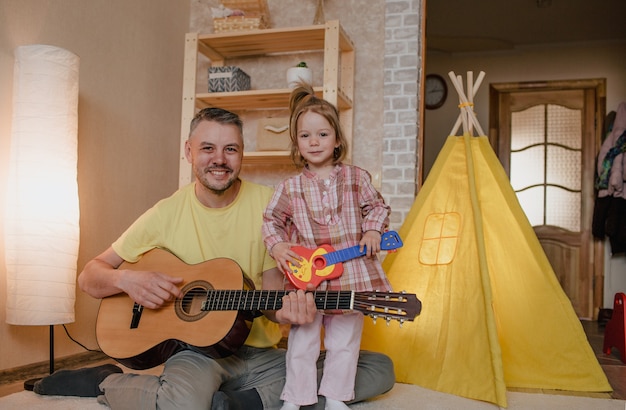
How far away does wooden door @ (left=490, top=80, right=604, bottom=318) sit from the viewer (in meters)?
5.01

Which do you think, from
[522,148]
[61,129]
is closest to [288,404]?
[61,129]

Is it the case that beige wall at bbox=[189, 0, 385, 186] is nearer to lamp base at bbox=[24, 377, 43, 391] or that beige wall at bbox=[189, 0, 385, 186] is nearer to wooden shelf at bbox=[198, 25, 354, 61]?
wooden shelf at bbox=[198, 25, 354, 61]

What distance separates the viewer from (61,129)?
222cm

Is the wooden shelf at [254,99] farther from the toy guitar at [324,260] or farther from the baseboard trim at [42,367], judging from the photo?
the baseboard trim at [42,367]

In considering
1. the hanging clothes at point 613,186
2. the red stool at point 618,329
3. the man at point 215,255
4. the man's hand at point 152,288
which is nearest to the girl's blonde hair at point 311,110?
the man at point 215,255

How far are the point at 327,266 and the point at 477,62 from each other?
4.36m

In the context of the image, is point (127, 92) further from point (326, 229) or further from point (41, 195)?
point (326, 229)

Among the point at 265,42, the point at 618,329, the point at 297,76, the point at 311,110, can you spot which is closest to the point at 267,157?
the point at 297,76

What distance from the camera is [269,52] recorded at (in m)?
3.33

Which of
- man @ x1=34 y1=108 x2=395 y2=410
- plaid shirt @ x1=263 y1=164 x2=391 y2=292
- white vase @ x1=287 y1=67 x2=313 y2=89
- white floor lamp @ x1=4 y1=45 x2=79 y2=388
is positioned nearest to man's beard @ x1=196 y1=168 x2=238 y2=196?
man @ x1=34 y1=108 x2=395 y2=410

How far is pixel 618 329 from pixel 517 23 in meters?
3.05

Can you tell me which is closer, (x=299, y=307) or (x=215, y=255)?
(x=299, y=307)

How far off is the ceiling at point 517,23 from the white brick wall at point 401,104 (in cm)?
152

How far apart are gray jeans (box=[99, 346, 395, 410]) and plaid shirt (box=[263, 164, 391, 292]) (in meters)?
0.32
